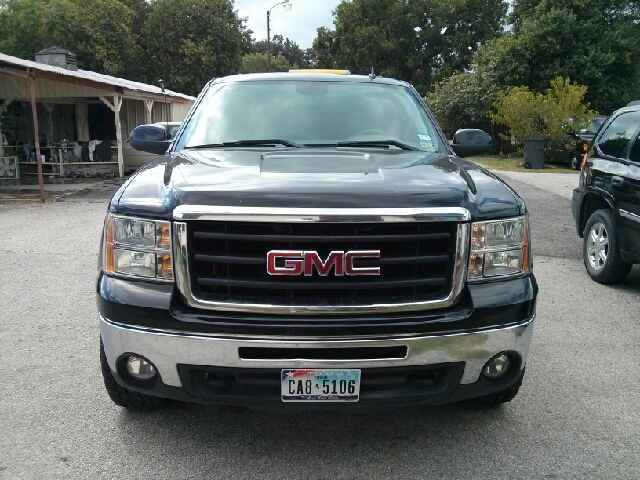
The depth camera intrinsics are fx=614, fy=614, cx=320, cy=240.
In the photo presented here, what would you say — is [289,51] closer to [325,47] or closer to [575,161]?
[325,47]

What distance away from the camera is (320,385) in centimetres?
267

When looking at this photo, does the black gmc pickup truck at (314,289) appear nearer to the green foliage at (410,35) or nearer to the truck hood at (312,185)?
the truck hood at (312,185)

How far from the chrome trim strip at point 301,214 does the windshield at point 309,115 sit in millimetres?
1279

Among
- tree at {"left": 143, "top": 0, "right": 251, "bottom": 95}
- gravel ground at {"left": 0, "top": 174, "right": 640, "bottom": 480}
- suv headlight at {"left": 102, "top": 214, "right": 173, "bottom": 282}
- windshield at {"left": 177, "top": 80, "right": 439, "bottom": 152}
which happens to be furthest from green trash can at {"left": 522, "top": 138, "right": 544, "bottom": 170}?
tree at {"left": 143, "top": 0, "right": 251, "bottom": 95}

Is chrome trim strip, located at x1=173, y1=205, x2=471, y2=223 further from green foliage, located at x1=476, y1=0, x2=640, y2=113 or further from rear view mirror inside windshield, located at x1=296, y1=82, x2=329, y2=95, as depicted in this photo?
green foliage, located at x1=476, y1=0, x2=640, y2=113

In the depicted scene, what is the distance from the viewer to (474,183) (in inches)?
120

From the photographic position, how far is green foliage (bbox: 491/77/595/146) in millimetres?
21281

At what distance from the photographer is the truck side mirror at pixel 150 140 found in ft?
14.4

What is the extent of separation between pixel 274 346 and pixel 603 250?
4827 millimetres

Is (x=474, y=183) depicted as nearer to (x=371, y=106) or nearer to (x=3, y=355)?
(x=371, y=106)

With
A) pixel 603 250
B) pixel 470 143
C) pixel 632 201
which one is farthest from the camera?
pixel 603 250

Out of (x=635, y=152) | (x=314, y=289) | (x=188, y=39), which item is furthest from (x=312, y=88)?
(x=188, y=39)

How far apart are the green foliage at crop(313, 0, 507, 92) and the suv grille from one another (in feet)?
140

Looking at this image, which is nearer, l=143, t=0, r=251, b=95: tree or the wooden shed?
the wooden shed
